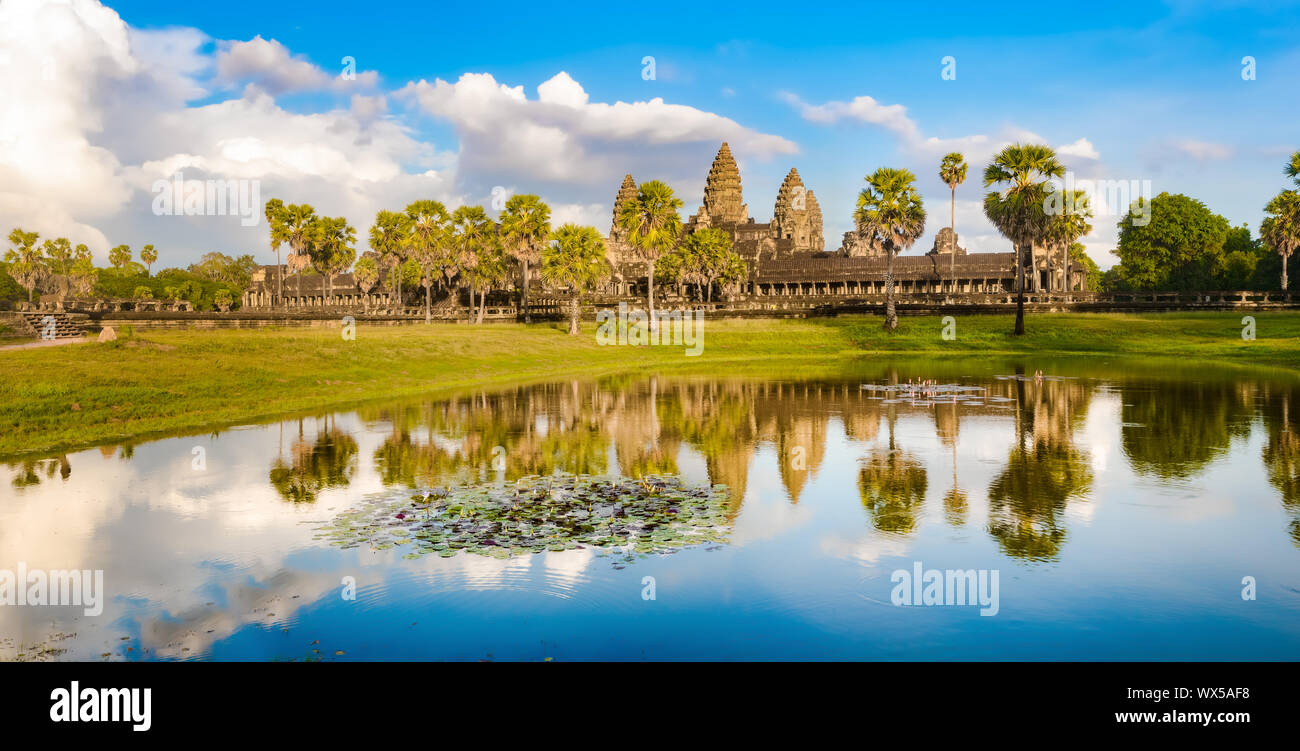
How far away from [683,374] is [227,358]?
74.5 feet

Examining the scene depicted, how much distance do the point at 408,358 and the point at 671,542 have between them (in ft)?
112

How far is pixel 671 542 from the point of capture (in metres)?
13.0

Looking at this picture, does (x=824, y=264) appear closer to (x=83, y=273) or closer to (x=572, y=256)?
(x=572, y=256)

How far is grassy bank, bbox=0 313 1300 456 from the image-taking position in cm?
2577

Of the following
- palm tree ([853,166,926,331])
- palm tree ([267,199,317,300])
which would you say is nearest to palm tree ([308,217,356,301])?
palm tree ([267,199,317,300])

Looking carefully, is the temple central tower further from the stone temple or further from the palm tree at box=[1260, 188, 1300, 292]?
the palm tree at box=[1260, 188, 1300, 292]

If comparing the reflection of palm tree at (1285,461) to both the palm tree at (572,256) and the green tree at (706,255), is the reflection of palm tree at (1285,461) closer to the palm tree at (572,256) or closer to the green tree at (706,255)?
the palm tree at (572,256)

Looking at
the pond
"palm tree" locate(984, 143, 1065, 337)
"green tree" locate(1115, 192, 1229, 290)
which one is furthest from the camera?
"green tree" locate(1115, 192, 1229, 290)

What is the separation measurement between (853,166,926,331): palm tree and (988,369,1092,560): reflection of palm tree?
51653 millimetres

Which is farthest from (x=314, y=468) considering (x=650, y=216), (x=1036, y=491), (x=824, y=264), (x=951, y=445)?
(x=824, y=264)

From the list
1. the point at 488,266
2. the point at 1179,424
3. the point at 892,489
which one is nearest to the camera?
the point at 892,489
